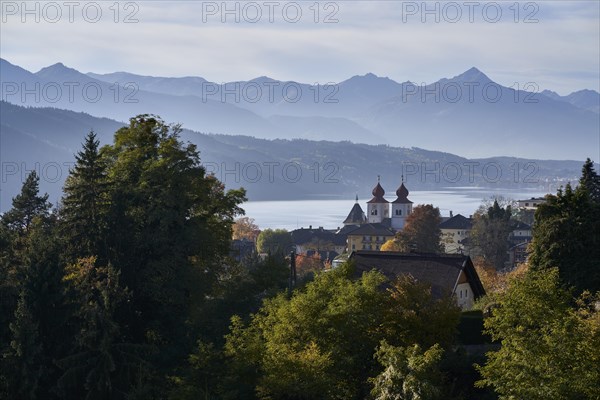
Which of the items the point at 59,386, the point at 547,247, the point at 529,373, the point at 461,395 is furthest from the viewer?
the point at 547,247

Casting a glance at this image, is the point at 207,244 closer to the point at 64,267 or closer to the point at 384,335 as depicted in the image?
the point at 64,267

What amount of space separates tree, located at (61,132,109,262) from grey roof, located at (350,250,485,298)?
1093 cm

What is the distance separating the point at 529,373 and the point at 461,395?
14.0 feet

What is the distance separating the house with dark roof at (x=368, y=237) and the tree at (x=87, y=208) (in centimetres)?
9309

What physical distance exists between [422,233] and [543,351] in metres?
65.6

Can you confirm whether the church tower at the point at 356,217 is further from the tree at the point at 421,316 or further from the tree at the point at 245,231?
the tree at the point at 421,316

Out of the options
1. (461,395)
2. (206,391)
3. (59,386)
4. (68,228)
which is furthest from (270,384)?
(68,228)

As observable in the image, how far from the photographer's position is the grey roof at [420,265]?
1657 inches

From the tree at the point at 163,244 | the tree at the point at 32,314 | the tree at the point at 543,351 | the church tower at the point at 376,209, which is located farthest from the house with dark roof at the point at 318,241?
the tree at the point at 543,351

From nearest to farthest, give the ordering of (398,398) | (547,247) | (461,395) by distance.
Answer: (398,398) → (461,395) → (547,247)

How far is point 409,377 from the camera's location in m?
23.9

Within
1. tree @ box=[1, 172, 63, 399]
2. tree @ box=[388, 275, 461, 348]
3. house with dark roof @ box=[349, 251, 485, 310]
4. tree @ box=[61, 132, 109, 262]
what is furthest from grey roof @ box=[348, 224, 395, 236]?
tree @ box=[388, 275, 461, 348]

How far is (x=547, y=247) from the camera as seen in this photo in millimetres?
37000

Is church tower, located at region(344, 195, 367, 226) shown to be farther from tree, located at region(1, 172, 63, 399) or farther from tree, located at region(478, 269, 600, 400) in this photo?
tree, located at region(478, 269, 600, 400)
